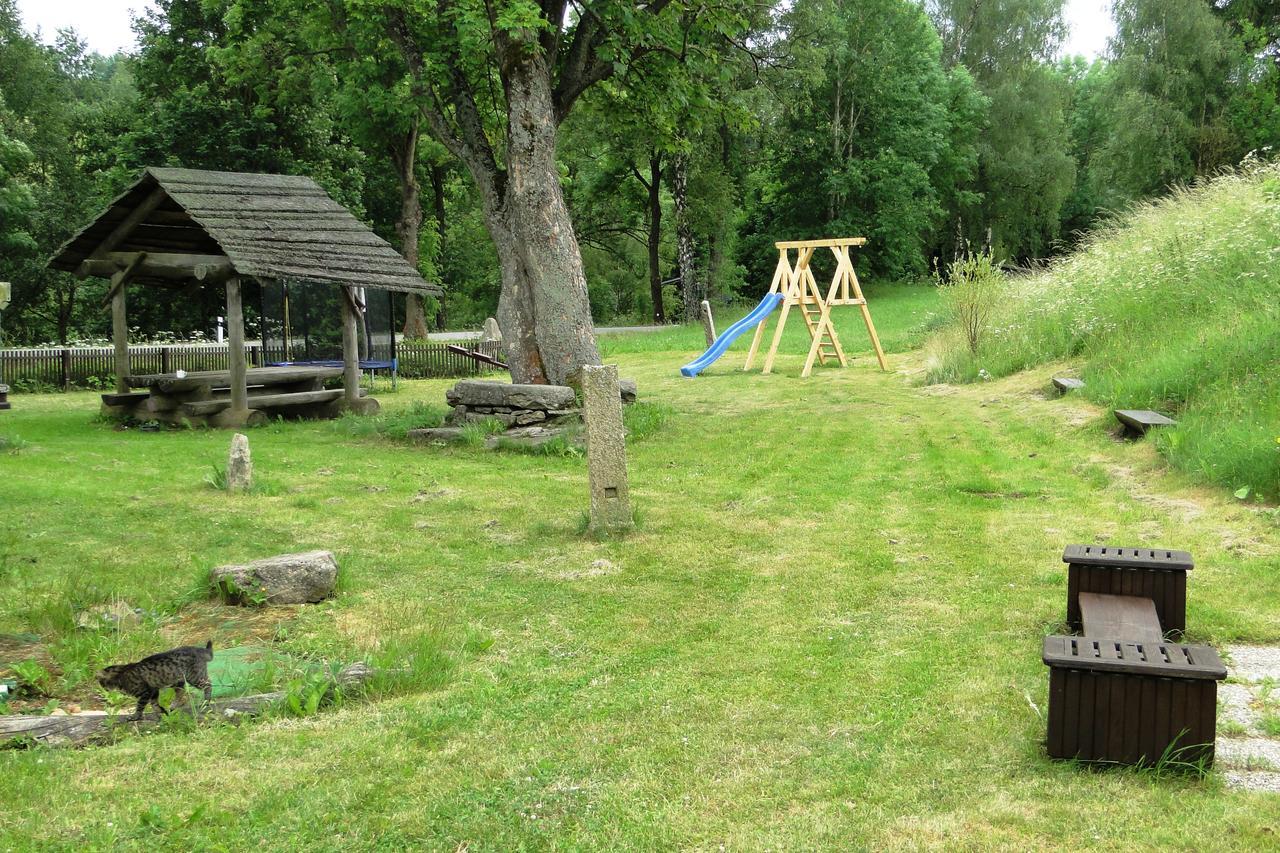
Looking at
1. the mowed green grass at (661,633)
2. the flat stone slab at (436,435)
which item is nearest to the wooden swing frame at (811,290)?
the mowed green grass at (661,633)

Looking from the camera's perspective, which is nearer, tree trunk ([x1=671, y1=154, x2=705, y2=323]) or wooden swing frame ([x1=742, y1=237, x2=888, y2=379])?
wooden swing frame ([x1=742, y1=237, x2=888, y2=379])

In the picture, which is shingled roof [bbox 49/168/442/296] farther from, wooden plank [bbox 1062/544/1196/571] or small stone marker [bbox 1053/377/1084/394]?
wooden plank [bbox 1062/544/1196/571]

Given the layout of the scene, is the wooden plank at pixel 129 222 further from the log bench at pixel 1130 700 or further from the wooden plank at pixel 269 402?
the log bench at pixel 1130 700

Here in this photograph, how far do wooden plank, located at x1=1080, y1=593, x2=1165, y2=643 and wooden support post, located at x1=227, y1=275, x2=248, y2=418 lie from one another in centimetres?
1403

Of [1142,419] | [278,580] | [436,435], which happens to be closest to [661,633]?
[278,580]

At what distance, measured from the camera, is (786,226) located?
4859 cm

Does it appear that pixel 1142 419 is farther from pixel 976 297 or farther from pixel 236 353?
pixel 236 353

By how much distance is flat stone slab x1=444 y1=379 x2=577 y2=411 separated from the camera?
Answer: 13.9 metres

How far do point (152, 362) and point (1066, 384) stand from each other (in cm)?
1977

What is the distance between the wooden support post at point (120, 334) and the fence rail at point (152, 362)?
4.20 meters

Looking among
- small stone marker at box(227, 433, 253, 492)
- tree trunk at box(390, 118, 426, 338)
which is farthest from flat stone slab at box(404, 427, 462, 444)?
tree trunk at box(390, 118, 426, 338)

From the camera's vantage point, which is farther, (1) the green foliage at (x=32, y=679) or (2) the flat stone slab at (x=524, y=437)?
(2) the flat stone slab at (x=524, y=437)

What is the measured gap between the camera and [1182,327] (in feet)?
43.6

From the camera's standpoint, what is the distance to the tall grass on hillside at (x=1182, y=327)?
9688 mm
